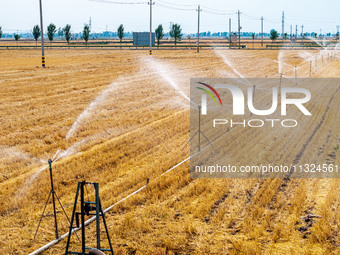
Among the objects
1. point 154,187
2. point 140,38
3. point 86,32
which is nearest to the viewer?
point 154,187

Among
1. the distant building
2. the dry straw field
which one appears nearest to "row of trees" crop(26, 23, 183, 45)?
the distant building

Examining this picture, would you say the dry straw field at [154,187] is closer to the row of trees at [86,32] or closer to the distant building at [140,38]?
the distant building at [140,38]

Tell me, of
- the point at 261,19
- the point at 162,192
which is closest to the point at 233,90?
the point at 162,192

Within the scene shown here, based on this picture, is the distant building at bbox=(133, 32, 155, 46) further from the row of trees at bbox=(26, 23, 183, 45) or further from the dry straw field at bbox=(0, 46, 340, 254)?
the dry straw field at bbox=(0, 46, 340, 254)

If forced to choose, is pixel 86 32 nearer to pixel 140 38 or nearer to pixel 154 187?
pixel 140 38

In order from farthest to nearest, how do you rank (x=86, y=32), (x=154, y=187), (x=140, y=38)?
(x=86, y=32) < (x=140, y=38) < (x=154, y=187)

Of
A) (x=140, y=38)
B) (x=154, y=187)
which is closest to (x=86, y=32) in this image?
(x=140, y=38)

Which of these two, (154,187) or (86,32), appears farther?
(86,32)

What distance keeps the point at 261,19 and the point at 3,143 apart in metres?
113

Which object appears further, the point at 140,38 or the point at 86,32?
the point at 86,32

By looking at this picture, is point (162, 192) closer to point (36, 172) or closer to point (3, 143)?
point (36, 172)

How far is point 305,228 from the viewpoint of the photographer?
8469mm

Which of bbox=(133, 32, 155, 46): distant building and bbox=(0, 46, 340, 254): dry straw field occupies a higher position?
bbox=(133, 32, 155, 46): distant building

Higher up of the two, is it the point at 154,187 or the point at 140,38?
the point at 140,38
